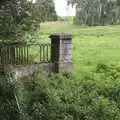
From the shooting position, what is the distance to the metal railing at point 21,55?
13.7 metres

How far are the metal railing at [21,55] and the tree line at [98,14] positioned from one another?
3163cm

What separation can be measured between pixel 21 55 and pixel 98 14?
3943 cm

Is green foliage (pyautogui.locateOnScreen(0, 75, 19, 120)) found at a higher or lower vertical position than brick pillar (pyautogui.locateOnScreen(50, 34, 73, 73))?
lower

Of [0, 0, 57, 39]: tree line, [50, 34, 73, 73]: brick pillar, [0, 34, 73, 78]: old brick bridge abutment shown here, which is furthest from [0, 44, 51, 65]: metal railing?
[0, 0, 57, 39]: tree line

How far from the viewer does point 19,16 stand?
1495 cm

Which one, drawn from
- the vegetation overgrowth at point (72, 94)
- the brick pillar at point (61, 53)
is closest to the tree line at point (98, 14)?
the brick pillar at point (61, 53)

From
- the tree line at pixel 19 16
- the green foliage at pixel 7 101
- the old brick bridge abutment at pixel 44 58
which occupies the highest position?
the tree line at pixel 19 16

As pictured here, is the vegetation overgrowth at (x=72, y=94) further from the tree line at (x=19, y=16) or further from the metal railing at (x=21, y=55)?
the tree line at (x=19, y=16)

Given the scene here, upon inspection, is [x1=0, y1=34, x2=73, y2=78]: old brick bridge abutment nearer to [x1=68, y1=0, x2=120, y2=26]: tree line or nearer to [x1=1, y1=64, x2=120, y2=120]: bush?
[x1=1, y1=64, x2=120, y2=120]: bush

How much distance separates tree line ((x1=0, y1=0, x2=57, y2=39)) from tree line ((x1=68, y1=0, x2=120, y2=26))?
30792 millimetres

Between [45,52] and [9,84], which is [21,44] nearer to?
[45,52]

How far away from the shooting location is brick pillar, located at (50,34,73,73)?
45.6 ft

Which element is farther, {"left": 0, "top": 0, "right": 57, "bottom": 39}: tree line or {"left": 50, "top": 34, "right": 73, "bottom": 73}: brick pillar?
{"left": 0, "top": 0, "right": 57, "bottom": 39}: tree line

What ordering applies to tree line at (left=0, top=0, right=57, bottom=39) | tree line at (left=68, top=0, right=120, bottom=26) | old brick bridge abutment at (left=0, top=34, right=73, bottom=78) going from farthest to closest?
tree line at (left=68, top=0, right=120, bottom=26)
tree line at (left=0, top=0, right=57, bottom=39)
old brick bridge abutment at (left=0, top=34, right=73, bottom=78)
